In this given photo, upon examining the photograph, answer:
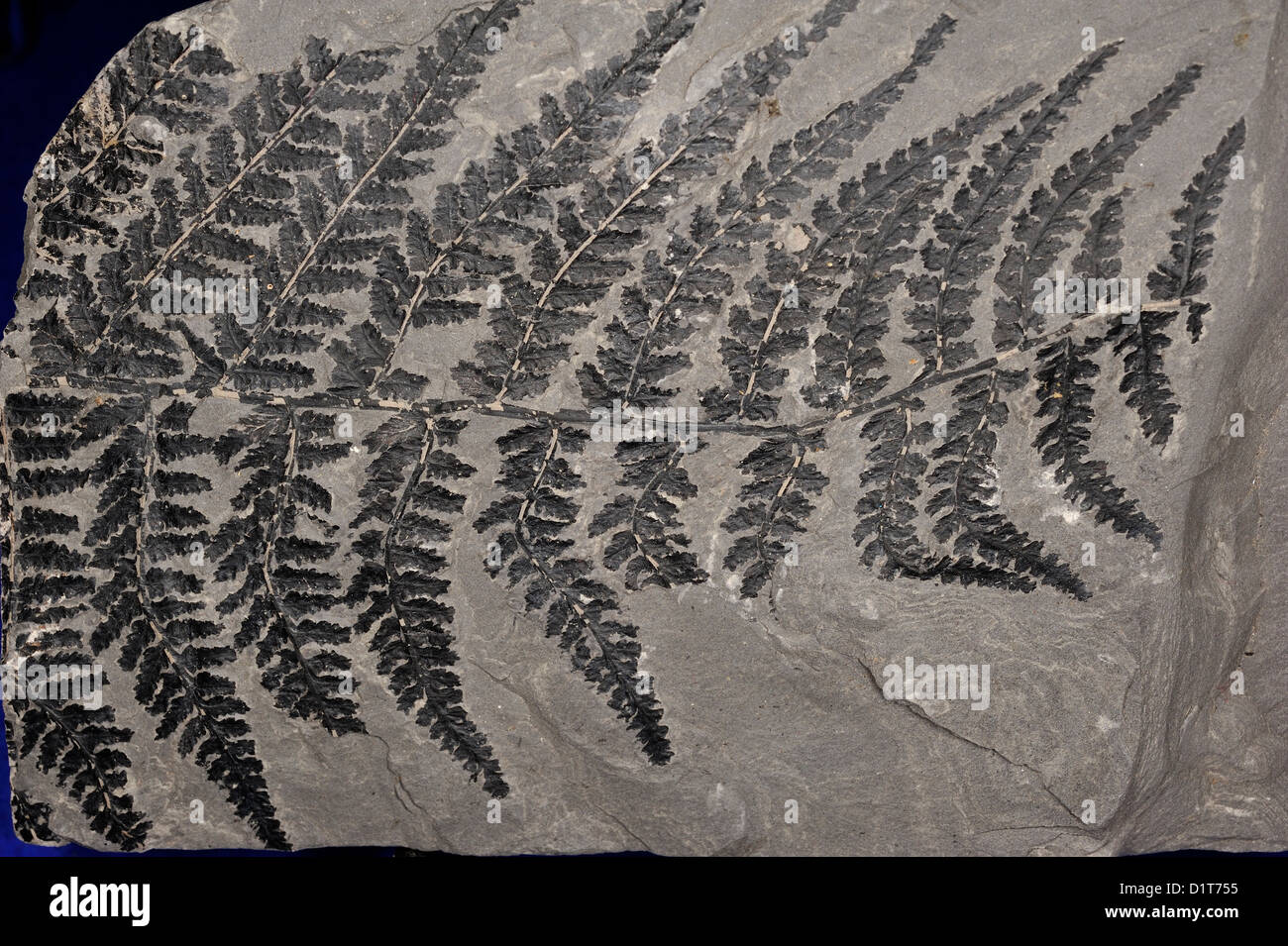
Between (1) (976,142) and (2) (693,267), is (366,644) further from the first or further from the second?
(1) (976,142)

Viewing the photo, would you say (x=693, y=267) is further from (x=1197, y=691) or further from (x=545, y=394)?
(x=1197, y=691)

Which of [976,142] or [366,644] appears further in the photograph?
[366,644]

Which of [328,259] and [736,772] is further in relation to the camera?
[736,772]

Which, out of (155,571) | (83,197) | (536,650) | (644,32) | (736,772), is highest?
(644,32)

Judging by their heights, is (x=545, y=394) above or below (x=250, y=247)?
below

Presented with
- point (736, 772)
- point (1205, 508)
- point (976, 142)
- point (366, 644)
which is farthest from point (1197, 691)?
point (366, 644)

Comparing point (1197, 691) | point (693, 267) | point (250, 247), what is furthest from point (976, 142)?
point (250, 247)
